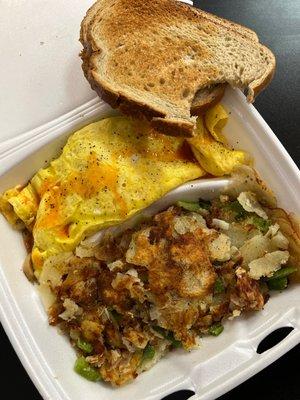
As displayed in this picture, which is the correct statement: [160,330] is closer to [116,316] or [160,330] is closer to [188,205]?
[116,316]

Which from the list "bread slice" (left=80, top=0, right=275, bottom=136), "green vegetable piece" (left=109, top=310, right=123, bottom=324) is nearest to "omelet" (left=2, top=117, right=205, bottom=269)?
"bread slice" (left=80, top=0, right=275, bottom=136)

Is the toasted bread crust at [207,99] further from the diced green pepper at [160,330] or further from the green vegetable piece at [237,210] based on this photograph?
the diced green pepper at [160,330]

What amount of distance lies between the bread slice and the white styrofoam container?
10cm

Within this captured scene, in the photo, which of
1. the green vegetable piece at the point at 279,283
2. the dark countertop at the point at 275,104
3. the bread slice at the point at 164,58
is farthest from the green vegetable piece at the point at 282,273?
the bread slice at the point at 164,58

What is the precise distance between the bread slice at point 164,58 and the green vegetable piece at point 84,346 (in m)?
0.74

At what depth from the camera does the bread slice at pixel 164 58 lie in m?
1.93

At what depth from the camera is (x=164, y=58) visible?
205 centimetres

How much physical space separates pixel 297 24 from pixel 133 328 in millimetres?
1779

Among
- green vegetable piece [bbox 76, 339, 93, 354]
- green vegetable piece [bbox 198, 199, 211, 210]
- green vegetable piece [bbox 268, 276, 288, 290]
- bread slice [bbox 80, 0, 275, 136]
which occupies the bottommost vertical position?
green vegetable piece [bbox 76, 339, 93, 354]

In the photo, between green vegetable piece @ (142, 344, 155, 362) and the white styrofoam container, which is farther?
green vegetable piece @ (142, 344, 155, 362)

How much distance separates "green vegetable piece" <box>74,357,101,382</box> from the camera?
1772 mm

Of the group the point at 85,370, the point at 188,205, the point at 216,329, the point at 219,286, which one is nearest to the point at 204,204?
the point at 188,205

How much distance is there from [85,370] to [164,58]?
111 centimetres

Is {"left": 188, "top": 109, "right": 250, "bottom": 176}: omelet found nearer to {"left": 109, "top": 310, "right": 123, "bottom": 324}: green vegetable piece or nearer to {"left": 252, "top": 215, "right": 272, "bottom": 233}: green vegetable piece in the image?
{"left": 252, "top": 215, "right": 272, "bottom": 233}: green vegetable piece
